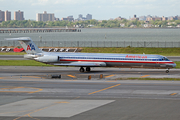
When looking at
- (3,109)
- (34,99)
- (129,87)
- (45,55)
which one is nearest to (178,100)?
(129,87)

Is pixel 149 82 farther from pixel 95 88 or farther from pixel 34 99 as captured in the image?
pixel 34 99

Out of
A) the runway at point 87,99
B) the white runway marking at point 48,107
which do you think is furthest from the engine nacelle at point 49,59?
the white runway marking at point 48,107

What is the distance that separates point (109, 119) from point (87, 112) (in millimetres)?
2694

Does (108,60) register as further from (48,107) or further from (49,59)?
(48,107)

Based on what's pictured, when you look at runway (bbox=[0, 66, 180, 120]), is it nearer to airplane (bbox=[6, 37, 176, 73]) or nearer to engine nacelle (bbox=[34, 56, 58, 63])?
airplane (bbox=[6, 37, 176, 73])

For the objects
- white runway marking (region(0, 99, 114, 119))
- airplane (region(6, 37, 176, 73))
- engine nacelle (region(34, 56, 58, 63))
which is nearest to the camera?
white runway marking (region(0, 99, 114, 119))

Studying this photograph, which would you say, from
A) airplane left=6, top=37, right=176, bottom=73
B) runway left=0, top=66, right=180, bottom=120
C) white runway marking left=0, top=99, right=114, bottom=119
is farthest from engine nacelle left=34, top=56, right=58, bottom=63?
white runway marking left=0, top=99, right=114, bottom=119

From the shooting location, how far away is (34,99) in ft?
94.2

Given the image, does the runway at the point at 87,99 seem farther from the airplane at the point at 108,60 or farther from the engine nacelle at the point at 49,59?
the engine nacelle at the point at 49,59

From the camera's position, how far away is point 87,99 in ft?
94.1

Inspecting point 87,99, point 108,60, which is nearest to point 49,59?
point 108,60

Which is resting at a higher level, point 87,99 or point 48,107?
point 87,99

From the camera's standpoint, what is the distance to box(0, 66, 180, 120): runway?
23031 millimetres

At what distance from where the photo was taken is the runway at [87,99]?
23.0m
